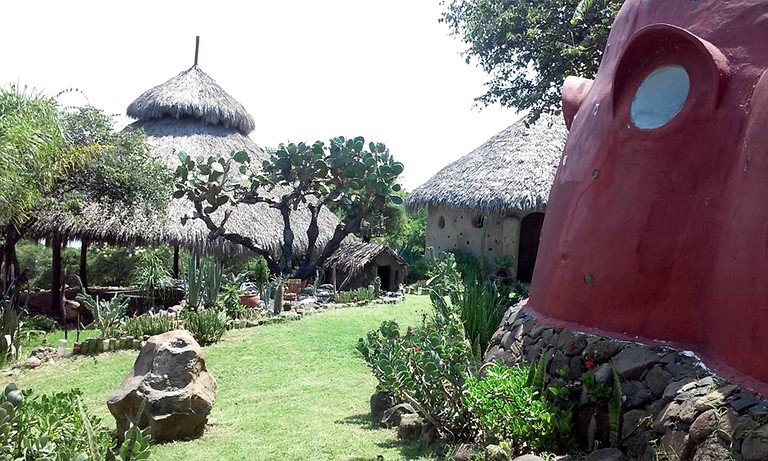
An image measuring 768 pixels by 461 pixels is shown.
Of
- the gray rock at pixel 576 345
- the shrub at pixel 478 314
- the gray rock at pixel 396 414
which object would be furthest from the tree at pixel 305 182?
the gray rock at pixel 576 345

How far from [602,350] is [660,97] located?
1844 millimetres

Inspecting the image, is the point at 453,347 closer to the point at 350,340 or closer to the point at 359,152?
the point at 350,340

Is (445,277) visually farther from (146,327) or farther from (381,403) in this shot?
(146,327)

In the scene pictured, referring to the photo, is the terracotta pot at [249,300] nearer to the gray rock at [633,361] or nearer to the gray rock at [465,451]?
the gray rock at [465,451]

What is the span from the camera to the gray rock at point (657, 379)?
3912 mm

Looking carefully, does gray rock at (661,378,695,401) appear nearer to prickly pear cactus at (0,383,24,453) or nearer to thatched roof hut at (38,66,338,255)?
prickly pear cactus at (0,383,24,453)

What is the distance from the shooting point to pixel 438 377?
5379mm

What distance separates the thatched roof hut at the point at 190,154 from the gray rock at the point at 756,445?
1318 cm

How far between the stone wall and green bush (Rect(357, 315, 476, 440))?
0.55 m

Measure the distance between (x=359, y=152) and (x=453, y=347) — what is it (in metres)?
13.1

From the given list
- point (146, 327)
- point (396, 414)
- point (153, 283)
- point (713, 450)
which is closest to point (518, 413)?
point (713, 450)

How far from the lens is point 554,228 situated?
5.52 m

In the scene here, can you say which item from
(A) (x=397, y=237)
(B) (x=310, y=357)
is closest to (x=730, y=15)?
(B) (x=310, y=357)

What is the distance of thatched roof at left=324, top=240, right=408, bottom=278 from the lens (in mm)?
18234
